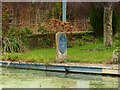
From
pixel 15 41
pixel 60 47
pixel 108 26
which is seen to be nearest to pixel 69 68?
pixel 60 47

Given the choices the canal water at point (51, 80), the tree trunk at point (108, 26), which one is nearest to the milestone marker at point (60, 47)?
the canal water at point (51, 80)

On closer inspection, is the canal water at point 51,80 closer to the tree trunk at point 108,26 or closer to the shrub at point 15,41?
the shrub at point 15,41

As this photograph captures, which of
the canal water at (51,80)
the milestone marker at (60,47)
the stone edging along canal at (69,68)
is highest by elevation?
the milestone marker at (60,47)

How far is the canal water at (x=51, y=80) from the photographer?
10.2 m

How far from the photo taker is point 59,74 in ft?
40.4

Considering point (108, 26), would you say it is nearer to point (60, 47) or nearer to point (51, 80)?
point (60, 47)

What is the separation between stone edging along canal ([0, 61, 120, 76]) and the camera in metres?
11.8

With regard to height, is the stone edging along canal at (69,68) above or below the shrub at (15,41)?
below

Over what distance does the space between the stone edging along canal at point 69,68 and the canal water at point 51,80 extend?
236mm

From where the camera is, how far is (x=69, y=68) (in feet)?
41.1

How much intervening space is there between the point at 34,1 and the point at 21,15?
6.47 ft

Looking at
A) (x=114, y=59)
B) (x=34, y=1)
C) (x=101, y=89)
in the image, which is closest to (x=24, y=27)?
(x=34, y=1)

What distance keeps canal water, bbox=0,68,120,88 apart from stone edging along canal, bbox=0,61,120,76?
24cm

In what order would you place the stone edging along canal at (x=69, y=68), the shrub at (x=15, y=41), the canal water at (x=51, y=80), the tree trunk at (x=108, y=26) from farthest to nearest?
1. the tree trunk at (x=108, y=26)
2. the shrub at (x=15, y=41)
3. the stone edging along canal at (x=69, y=68)
4. the canal water at (x=51, y=80)
